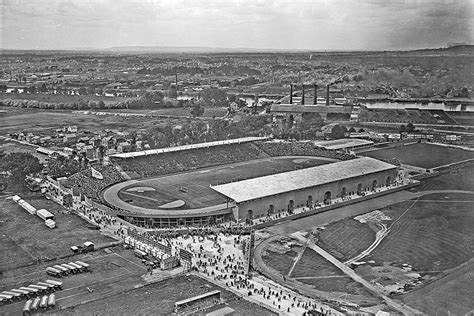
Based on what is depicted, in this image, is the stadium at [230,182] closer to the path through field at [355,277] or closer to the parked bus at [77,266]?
the path through field at [355,277]

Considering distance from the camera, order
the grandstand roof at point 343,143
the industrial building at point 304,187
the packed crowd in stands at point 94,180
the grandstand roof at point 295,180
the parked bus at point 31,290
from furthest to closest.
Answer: the grandstand roof at point 343,143 → the packed crowd in stands at point 94,180 → the grandstand roof at point 295,180 → the industrial building at point 304,187 → the parked bus at point 31,290

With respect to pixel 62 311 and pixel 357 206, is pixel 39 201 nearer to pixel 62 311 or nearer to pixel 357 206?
pixel 62 311

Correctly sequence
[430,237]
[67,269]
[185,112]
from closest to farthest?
[67,269] → [430,237] → [185,112]

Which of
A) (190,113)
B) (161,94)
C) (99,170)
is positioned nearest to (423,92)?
(190,113)

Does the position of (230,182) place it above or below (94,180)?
above

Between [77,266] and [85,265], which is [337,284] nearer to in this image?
[85,265]

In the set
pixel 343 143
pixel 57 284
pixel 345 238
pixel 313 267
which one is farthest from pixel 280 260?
pixel 343 143

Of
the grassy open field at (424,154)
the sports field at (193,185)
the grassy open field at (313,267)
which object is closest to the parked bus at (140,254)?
the sports field at (193,185)

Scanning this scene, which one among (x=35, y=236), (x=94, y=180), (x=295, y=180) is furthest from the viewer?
(x=94, y=180)
